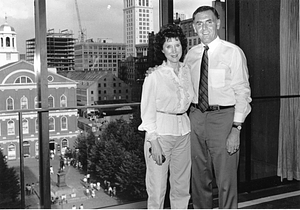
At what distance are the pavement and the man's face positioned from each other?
1.57 m

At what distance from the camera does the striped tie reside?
266 cm

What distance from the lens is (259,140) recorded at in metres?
4.37

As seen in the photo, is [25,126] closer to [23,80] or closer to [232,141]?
[23,80]

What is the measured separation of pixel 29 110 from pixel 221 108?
57.6 inches

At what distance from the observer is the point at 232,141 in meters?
2.59

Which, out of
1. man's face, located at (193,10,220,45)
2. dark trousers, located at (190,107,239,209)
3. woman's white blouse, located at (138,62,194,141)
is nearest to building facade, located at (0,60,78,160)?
woman's white blouse, located at (138,62,194,141)

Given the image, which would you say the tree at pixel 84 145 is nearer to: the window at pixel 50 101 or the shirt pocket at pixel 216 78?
the window at pixel 50 101

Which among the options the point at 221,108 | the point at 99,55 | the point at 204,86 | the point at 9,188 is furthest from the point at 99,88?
the point at 221,108

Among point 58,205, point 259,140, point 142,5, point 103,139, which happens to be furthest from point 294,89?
point 58,205

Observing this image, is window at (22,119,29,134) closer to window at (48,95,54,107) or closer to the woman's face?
window at (48,95,54,107)

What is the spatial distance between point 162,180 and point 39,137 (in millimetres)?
1162

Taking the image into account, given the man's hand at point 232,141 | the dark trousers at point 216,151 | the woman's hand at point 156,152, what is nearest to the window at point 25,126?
the woman's hand at point 156,152

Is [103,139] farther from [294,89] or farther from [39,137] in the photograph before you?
[294,89]

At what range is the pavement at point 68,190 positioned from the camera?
10.4ft
